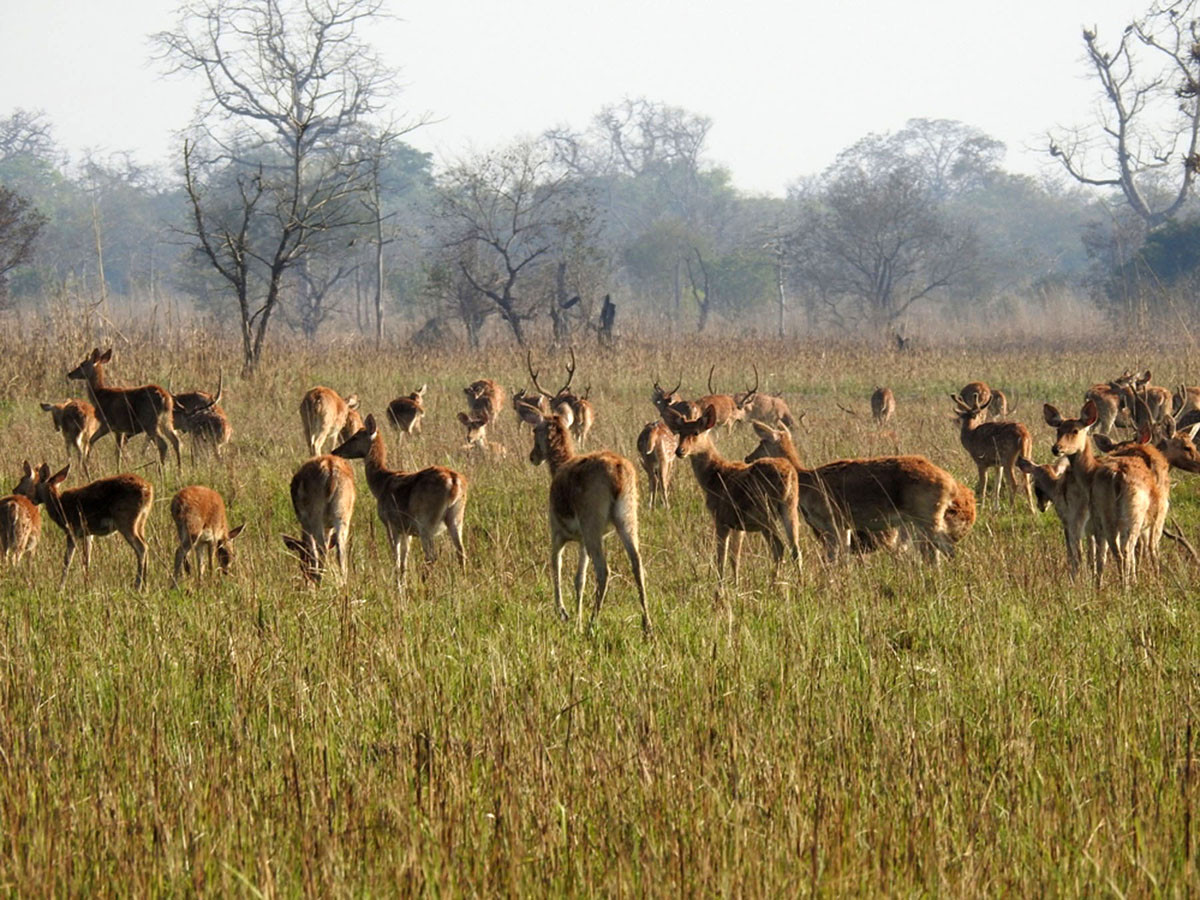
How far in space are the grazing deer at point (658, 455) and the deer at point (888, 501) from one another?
6.23 ft

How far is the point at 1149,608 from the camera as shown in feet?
Result: 21.7

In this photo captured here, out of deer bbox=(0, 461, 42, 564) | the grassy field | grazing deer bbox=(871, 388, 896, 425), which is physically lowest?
the grassy field

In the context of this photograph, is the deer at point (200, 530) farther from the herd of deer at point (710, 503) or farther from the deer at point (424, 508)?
the deer at point (424, 508)

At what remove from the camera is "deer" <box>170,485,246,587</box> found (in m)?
8.67

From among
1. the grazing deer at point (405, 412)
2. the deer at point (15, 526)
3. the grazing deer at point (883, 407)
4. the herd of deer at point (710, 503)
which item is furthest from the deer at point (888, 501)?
the grazing deer at point (883, 407)

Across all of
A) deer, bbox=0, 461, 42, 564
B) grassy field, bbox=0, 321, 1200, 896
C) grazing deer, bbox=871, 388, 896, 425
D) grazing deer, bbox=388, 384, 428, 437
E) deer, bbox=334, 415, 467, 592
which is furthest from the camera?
grazing deer, bbox=871, 388, 896, 425

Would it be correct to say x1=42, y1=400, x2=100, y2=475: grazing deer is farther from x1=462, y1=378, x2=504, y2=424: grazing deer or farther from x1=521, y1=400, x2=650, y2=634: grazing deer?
x1=521, y1=400, x2=650, y2=634: grazing deer

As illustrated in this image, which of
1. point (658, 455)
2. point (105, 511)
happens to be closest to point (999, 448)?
point (658, 455)

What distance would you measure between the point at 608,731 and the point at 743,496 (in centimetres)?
392

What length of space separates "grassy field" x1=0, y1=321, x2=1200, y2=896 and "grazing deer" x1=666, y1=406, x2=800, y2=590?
24 cm

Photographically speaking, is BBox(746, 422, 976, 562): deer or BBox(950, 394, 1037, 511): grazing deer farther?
BBox(950, 394, 1037, 511): grazing deer

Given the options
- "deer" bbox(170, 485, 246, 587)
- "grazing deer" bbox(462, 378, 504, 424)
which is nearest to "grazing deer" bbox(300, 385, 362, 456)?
"grazing deer" bbox(462, 378, 504, 424)

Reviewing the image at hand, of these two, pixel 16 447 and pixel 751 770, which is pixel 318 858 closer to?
pixel 751 770

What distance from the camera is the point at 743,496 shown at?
27.9 ft
